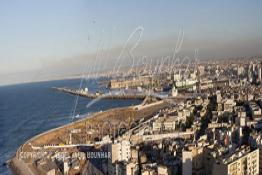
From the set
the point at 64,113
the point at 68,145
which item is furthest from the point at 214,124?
the point at 64,113

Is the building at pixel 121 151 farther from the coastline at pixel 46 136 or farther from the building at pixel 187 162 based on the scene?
the coastline at pixel 46 136

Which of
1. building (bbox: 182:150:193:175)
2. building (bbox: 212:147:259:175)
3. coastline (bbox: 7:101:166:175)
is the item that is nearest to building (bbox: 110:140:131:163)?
building (bbox: 182:150:193:175)

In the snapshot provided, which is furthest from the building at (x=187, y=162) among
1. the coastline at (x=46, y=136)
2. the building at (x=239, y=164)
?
the coastline at (x=46, y=136)

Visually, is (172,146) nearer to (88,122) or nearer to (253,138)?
(253,138)

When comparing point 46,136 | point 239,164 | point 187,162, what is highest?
point 239,164

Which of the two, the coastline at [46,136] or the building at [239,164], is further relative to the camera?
the coastline at [46,136]

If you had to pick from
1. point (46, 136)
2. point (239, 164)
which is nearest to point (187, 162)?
point (239, 164)

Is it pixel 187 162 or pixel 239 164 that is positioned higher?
pixel 239 164

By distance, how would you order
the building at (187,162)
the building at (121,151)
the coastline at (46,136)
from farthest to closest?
the coastline at (46,136)
the building at (121,151)
the building at (187,162)

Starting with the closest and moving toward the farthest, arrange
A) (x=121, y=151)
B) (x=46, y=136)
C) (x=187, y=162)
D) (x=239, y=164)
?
(x=239, y=164) → (x=187, y=162) → (x=121, y=151) → (x=46, y=136)

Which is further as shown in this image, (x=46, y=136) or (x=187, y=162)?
(x=46, y=136)

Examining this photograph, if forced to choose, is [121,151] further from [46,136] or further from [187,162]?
[46,136]
